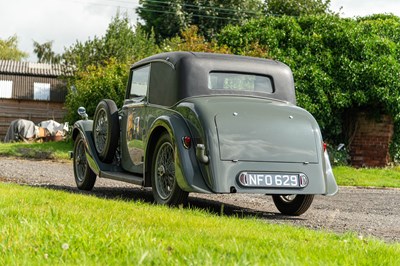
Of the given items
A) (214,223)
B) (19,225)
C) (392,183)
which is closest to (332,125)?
(392,183)

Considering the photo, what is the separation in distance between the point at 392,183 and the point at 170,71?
8.33 metres

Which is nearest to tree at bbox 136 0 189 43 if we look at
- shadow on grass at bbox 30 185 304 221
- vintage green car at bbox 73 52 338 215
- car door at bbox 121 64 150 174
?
shadow on grass at bbox 30 185 304 221

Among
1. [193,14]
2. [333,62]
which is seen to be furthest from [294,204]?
[193,14]

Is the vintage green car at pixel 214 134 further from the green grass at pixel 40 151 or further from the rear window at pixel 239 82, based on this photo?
the green grass at pixel 40 151

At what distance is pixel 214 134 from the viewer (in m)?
7.98

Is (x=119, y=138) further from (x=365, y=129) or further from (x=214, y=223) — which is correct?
(x=365, y=129)

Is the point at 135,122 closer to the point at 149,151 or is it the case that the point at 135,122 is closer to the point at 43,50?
the point at 149,151

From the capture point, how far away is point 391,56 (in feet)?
69.3

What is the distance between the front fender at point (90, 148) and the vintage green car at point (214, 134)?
0.08ft

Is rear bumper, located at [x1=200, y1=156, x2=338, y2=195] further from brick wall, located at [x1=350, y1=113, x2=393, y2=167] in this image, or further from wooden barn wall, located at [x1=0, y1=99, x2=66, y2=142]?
wooden barn wall, located at [x1=0, y1=99, x2=66, y2=142]

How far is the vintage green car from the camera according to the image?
8008mm

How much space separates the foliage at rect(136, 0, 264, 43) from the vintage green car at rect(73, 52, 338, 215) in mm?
35037

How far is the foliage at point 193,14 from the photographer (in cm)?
4494

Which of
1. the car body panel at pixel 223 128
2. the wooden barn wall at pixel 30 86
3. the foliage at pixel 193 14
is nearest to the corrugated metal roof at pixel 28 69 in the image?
the wooden barn wall at pixel 30 86
